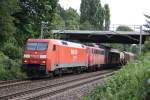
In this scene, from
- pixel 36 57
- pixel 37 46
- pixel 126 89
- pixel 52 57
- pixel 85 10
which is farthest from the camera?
pixel 85 10

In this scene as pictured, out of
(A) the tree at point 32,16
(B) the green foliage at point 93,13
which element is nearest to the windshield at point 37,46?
(A) the tree at point 32,16

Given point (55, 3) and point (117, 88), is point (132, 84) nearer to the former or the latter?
point (117, 88)

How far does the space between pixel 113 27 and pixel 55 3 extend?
15.7 meters

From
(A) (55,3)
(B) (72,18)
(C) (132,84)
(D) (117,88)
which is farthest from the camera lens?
(B) (72,18)

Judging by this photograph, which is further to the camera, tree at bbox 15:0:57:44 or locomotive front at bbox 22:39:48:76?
tree at bbox 15:0:57:44

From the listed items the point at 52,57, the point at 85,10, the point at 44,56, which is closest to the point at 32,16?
the point at 52,57

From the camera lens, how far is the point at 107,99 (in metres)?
12.8

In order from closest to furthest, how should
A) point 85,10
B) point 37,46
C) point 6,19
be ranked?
point 37,46 → point 6,19 → point 85,10

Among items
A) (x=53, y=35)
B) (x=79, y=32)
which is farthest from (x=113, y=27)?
(x=53, y=35)

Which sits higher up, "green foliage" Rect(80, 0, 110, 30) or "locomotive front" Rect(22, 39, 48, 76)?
"green foliage" Rect(80, 0, 110, 30)

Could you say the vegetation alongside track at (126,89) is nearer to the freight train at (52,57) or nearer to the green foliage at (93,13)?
the freight train at (52,57)

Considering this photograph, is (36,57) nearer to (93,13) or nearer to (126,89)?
(126,89)

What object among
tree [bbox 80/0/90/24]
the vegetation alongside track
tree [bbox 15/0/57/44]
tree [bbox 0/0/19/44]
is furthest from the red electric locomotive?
tree [bbox 80/0/90/24]

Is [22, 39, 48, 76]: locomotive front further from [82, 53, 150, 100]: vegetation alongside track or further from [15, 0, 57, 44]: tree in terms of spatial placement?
[15, 0, 57, 44]: tree
